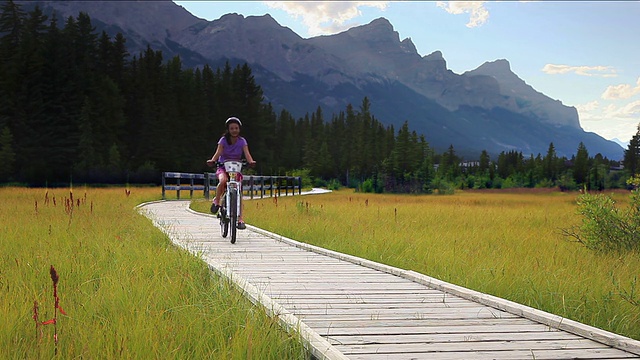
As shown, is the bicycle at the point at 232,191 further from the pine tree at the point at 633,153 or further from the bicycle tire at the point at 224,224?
the pine tree at the point at 633,153

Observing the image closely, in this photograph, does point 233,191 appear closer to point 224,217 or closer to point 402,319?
point 224,217

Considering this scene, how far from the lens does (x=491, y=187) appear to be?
227 feet

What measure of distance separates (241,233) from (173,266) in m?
5.06

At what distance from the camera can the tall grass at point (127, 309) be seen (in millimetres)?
3604

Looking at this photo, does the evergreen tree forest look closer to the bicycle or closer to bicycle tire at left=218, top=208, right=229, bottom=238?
bicycle tire at left=218, top=208, right=229, bottom=238

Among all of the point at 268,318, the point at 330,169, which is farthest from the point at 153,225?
the point at 330,169

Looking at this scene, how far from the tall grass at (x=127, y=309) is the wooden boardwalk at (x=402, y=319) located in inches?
11.5

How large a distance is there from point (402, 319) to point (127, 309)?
2281 millimetres

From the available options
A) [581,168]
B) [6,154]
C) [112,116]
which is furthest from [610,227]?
[581,168]

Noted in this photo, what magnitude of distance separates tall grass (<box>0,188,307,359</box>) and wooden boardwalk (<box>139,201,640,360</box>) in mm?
292

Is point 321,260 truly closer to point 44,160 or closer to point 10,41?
point 44,160

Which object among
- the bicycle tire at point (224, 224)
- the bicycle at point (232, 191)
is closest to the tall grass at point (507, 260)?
the bicycle tire at point (224, 224)

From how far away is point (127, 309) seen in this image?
440cm

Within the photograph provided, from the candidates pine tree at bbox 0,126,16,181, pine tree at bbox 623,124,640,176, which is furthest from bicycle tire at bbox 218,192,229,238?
pine tree at bbox 623,124,640,176
